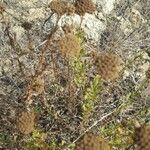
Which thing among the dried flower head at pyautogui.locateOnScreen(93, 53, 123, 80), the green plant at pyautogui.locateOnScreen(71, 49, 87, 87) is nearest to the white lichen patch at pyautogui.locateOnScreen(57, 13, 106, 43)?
the green plant at pyautogui.locateOnScreen(71, 49, 87, 87)

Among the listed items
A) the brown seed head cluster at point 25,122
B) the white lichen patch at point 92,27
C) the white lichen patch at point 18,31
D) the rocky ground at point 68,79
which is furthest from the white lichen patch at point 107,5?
the brown seed head cluster at point 25,122

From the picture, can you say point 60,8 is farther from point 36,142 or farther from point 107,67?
point 36,142

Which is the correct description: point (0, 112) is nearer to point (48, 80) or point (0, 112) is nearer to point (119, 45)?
point (48, 80)

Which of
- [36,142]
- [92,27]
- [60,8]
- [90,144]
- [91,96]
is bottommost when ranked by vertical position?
[36,142]


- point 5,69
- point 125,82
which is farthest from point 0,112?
point 125,82

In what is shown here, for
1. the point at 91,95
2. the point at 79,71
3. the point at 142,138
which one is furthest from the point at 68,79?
the point at 142,138

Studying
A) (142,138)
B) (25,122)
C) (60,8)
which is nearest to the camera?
(142,138)

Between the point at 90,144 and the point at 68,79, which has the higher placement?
the point at 68,79
